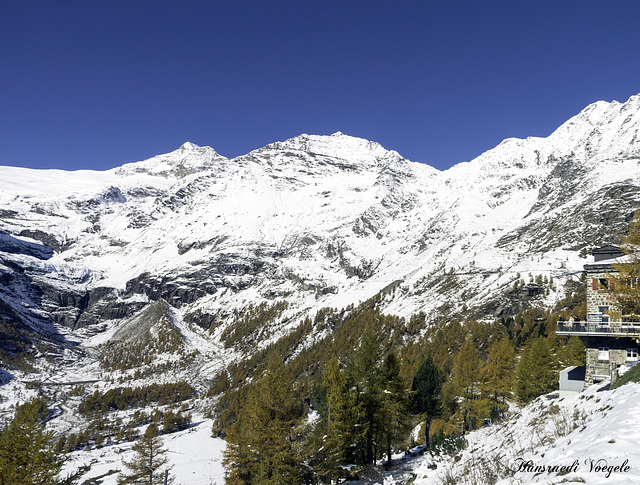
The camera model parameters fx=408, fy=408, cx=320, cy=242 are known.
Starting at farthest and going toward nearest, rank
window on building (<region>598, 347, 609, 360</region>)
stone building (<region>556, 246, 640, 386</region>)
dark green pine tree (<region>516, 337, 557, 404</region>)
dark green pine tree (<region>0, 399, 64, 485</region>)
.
Answer: 1. dark green pine tree (<region>516, 337, 557, 404</region>)
2. window on building (<region>598, 347, 609, 360</region>)
3. stone building (<region>556, 246, 640, 386</region>)
4. dark green pine tree (<region>0, 399, 64, 485</region>)

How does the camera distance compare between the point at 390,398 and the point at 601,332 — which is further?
the point at 601,332

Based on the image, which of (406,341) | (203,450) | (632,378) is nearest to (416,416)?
(632,378)

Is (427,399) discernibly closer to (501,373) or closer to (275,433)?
(501,373)

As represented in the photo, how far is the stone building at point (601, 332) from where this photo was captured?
105ft

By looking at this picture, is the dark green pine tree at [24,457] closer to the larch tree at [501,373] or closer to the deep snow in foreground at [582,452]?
the deep snow in foreground at [582,452]

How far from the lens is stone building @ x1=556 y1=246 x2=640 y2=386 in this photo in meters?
32.0

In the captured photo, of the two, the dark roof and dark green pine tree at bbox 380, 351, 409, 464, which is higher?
the dark roof

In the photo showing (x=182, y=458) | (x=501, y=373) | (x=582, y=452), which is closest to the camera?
(x=582, y=452)

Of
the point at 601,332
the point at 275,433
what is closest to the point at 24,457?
the point at 275,433

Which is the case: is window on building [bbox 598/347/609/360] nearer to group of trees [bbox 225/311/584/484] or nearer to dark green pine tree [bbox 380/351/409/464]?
group of trees [bbox 225/311/584/484]

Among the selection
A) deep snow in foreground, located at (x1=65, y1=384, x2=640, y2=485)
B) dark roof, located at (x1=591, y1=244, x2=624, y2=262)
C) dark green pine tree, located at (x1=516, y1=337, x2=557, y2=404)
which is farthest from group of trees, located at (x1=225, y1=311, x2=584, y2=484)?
dark roof, located at (x1=591, y1=244, x2=624, y2=262)

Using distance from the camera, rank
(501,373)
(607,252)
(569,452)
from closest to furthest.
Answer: (569,452), (607,252), (501,373)

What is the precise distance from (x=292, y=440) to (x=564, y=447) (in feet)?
60.4

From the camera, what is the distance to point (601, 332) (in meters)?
32.8
